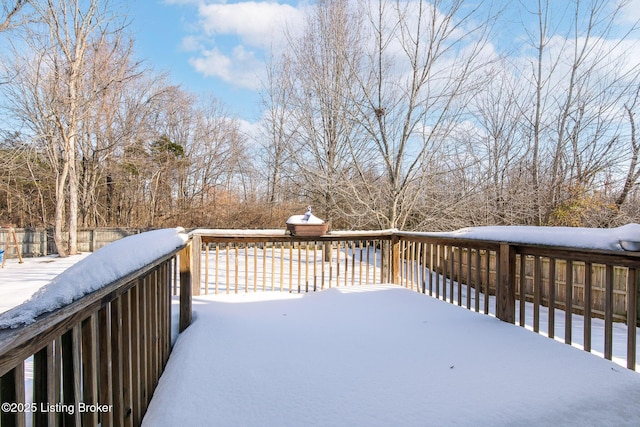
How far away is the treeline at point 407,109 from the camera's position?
20.6 ft

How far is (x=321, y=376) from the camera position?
1.98 metres

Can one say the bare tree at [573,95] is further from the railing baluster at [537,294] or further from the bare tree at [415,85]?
the railing baluster at [537,294]

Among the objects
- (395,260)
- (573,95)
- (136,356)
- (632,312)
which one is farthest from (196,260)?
(573,95)

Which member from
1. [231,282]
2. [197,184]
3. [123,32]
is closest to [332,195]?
[231,282]

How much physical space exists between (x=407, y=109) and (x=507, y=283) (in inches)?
170

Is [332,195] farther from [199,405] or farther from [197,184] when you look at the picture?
[197,184]

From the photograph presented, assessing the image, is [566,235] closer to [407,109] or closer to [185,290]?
[185,290]

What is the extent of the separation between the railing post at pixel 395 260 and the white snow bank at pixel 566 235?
1.44 m

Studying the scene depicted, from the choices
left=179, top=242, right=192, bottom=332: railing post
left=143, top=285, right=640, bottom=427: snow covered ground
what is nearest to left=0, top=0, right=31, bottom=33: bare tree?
left=179, top=242, right=192, bottom=332: railing post

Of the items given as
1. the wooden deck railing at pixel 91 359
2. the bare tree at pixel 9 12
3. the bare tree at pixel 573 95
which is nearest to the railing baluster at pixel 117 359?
the wooden deck railing at pixel 91 359

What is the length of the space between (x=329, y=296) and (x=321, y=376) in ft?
6.70

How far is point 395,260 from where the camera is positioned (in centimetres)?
473

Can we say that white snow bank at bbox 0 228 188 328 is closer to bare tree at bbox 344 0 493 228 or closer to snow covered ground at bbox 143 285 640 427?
snow covered ground at bbox 143 285 640 427

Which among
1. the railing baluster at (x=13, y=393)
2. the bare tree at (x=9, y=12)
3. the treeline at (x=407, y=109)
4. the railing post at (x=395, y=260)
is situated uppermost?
the bare tree at (x=9, y=12)
